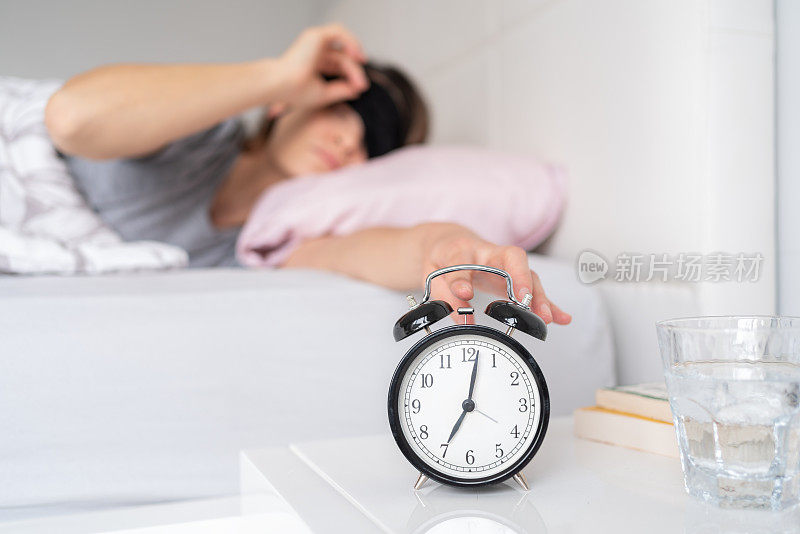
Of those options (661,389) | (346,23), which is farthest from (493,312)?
(346,23)

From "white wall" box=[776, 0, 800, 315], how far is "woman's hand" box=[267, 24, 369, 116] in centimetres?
82

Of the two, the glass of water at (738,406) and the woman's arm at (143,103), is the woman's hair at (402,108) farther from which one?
the glass of water at (738,406)

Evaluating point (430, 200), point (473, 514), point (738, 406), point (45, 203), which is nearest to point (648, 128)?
point (430, 200)

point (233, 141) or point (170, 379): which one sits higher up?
point (233, 141)

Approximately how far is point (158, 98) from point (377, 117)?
0.61 m

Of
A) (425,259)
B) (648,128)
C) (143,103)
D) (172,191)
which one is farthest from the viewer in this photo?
(172,191)

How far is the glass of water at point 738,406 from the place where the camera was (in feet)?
1.71

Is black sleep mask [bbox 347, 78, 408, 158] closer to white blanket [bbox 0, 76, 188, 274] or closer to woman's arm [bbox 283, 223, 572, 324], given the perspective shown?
woman's arm [bbox 283, 223, 572, 324]

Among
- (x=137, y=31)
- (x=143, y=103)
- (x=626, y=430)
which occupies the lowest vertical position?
(x=626, y=430)

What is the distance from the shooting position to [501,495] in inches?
22.9

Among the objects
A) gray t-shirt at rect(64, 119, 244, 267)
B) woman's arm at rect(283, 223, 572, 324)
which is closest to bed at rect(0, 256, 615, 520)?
woman's arm at rect(283, 223, 572, 324)

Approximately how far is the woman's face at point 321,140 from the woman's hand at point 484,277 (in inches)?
37.4

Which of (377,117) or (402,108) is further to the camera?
(402,108)

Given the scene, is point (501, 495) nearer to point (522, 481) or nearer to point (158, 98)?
point (522, 481)
